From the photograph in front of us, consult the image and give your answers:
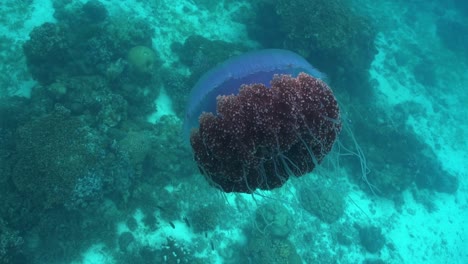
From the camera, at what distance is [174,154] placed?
9453 mm

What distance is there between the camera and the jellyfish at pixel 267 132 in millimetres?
3330

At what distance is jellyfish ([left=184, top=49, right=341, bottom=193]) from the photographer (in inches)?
131

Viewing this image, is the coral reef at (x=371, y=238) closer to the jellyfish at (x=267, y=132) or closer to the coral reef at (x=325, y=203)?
the coral reef at (x=325, y=203)

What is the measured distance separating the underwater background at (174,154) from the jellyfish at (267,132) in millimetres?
647

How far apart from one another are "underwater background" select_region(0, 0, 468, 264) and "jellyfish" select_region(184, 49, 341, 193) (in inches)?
25.5

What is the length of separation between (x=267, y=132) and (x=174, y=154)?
654cm

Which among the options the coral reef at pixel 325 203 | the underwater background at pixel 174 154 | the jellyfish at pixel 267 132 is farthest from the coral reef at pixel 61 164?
the coral reef at pixel 325 203

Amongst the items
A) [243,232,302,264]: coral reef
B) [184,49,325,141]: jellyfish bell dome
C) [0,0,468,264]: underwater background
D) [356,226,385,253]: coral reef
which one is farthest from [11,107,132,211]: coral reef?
[356,226,385,253]: coral reef

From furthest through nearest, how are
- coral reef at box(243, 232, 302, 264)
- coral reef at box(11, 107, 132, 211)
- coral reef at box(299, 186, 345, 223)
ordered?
coral reef at box(299, 186, 345, 223) < coral reef at box(243, 232, 302, 264) < coral reef at box(11, 107, 132, 211)

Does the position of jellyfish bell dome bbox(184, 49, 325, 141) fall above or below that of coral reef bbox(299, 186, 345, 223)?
above

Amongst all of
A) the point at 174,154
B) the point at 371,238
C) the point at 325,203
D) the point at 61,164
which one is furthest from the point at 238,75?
the point at 371,238

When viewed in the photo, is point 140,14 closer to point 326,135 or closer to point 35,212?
point 35,212

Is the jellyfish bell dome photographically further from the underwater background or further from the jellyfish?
the underwater background

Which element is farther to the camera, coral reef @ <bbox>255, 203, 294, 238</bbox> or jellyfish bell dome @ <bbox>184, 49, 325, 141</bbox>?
coral reef @ <bbox>255, 203, 294, 238</bbox>
